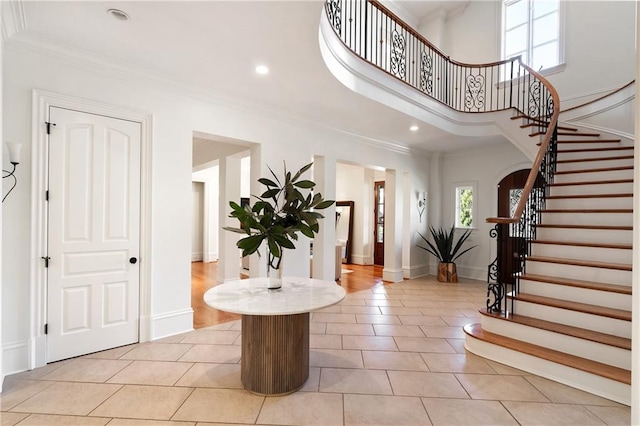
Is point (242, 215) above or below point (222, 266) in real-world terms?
above

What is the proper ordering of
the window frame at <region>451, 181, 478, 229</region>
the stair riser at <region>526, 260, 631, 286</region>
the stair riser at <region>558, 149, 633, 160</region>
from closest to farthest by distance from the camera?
1. the stair riser at <region>526, 260, 631, 286</region>
2. the stair riser at <region>558, 149, 633, 160</region>
3. the window frame at <region>451, 181, 478, 229</region>

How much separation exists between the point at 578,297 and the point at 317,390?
8.86 ft

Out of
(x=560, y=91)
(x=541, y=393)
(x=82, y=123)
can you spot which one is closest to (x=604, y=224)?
(x=541, y=393)

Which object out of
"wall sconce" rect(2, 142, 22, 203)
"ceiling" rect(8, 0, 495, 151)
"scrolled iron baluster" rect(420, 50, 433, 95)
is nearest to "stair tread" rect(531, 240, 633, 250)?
"ceiling" rect(8, 0, 495, 151)

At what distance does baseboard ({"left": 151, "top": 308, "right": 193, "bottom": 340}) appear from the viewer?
11.1 feet

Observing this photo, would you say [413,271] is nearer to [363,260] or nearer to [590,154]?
[363,260]

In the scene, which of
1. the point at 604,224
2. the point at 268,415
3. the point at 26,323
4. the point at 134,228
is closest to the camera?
the point at 268,415

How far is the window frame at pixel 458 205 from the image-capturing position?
6941mm

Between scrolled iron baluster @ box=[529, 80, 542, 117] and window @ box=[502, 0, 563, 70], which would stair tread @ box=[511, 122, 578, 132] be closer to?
scrolled iron baluster @ box=[529, 80, 542, 117]

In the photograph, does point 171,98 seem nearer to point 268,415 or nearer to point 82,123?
point 82,123

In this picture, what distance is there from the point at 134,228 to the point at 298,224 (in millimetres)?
1969

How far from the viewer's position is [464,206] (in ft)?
23.8

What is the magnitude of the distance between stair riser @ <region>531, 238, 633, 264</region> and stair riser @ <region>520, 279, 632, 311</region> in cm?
58

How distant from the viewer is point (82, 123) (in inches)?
117
